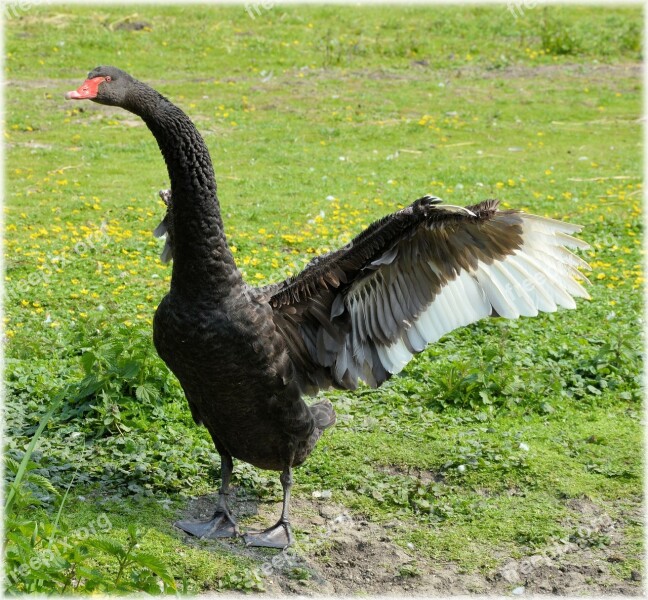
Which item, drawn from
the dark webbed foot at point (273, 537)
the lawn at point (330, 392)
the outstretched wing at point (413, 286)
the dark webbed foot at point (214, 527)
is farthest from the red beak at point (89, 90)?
the dark webbed foot at point (273, 537)

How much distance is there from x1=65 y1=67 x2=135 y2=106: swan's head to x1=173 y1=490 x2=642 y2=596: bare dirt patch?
92.1 inches

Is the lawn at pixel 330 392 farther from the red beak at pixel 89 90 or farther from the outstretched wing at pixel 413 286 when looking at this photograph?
the red beak at pixel 89 90

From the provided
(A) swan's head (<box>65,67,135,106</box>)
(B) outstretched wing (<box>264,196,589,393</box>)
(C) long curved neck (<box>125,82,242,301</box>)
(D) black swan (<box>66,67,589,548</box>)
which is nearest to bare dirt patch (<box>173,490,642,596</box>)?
(D) black swan (<box>66,67,589,548</box>)

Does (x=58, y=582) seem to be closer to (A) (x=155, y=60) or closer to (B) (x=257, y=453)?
(B) (x=257, y=453)

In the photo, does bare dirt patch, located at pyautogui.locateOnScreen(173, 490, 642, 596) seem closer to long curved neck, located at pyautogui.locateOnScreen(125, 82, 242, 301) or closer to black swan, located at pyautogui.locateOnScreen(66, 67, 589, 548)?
black swan, located at pyautogui.locateOnScreen(66, 67, 589, 548)

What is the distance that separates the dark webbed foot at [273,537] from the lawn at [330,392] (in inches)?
3.0

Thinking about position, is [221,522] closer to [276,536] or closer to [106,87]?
[276,536]

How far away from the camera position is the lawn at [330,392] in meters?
5.07

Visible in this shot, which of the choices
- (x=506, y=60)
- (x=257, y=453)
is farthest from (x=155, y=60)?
(x=257, y=453)

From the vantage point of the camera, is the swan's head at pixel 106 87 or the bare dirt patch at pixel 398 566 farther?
the bare dirt patch at pixel 398 566

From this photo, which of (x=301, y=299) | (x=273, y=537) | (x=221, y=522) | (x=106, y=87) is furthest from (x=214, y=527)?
(x=106, y=87)

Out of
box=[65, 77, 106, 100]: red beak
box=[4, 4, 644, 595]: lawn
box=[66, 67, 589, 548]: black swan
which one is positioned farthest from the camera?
box=[4, 4, 644, 595]: lawn

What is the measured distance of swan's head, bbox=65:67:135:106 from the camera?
467cm

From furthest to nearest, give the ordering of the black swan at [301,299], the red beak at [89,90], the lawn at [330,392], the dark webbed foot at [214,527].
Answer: the dark webbed foot at [214,527]
the lawn at [330,392]
the black swan at [301,299]
the red beak at [89,90]
